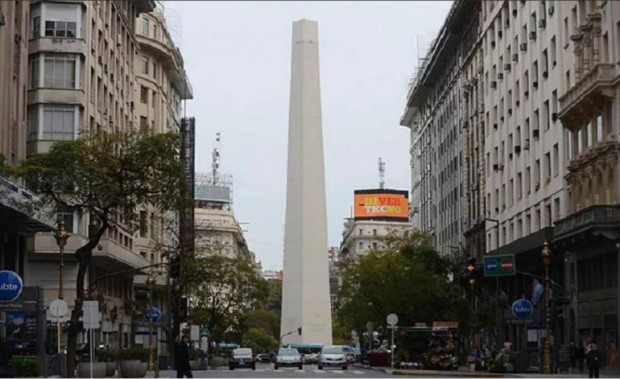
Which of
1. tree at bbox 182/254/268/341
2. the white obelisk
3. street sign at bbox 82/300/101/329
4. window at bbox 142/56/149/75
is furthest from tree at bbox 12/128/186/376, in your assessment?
window at bbox 142/56/149/75

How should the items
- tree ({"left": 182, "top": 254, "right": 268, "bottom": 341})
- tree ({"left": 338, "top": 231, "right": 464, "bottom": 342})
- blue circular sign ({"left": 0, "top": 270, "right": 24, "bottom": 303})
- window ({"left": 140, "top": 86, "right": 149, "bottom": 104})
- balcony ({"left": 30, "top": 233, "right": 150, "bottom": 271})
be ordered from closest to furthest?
blue circular sign ({"left": 0, "top": 270, "right": 24, "bottom": 303}), balcony ({"left": 30, "top": 233, "right": 150, "bottom": 271}), tree ({"left": 338, "top": 231, "right": 464, "bottom": 342}), tree ({"left": 182, "top": 254, "right": 268, "bottom": 341}), window ({"left": 140, "top": 86, "right": 149, "bottom": 104})

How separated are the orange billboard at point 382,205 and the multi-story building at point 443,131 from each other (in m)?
51.0

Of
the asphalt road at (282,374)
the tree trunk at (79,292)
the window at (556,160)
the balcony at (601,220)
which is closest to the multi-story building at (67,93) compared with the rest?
the asphalt road at (282,374)

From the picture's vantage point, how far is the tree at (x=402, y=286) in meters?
77.1

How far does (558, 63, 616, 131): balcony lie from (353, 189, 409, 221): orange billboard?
135403mm

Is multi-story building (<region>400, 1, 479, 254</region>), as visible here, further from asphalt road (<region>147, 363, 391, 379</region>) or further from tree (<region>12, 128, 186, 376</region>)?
tree (<region>12, 128, 186, 376</region>)

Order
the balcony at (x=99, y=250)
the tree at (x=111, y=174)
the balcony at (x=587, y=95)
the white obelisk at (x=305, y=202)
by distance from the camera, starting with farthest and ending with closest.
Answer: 1. the white obelisk at (x=305, y=202)
2. the balcony at (x=99, y=250)
3. the balcony at (x=587, y=95)
4. the tree at (x=111, y=174)

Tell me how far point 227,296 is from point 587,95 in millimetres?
46913

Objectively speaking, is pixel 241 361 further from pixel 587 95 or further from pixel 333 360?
pixel 587 95

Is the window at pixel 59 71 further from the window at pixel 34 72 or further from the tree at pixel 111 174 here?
the tree at pixel 111 174

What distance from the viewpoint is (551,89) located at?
65812mm

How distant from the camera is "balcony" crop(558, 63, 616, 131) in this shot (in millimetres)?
52875

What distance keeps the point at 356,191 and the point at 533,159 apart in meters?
128

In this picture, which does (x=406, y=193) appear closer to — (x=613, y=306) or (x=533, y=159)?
(x=533, y=159)
